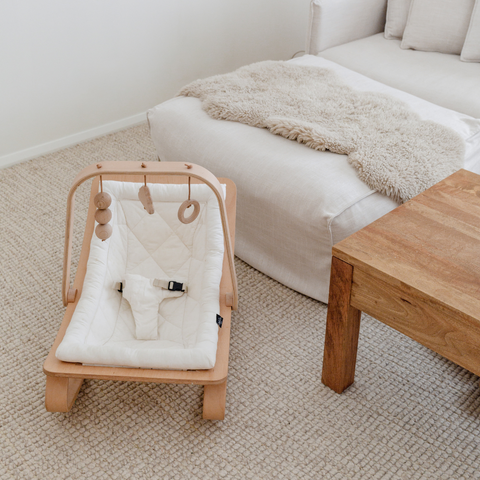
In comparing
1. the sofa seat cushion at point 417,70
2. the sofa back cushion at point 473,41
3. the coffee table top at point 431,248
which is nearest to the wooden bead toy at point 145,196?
the coffee table top at point 431,248

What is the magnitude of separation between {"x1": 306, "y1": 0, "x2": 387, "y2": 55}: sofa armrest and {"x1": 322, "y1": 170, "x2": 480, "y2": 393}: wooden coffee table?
1.14 metres

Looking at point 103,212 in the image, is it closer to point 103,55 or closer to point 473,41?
point 103,55

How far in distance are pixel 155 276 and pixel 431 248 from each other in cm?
65

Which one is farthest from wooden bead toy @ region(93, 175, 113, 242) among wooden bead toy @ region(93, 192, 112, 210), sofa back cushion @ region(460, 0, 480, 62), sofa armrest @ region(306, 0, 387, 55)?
sofa back cushion @ region(460, 0, 480, 62)

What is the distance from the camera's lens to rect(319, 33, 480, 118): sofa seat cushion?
1.75 metres

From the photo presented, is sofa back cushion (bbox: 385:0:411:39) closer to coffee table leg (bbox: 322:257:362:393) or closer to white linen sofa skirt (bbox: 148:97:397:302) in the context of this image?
white linen sofa skirt (bbox: 148:97:397:302)

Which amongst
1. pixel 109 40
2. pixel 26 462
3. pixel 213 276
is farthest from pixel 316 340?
pixel 109 40

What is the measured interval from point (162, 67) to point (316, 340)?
5.17ft

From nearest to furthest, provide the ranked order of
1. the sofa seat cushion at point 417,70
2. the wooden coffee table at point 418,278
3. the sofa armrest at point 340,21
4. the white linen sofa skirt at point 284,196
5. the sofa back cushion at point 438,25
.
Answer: the wooden coffee table at point 418,278, the white linen sofa skirt at point 284,196, the sofa seat cushion at point 417,70, the sofa back cushion at point 438,25, the sofa armrest at point 340,21

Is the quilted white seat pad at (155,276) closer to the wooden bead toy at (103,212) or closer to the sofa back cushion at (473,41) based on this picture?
the wooden bead toy at (103,212)

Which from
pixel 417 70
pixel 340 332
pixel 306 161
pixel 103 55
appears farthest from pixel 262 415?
pixel 103 55

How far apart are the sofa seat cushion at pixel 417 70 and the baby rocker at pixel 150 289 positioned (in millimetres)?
865

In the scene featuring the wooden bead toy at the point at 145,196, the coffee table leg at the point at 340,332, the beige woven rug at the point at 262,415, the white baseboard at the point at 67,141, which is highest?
the wooden bead toy at the point at 145,196

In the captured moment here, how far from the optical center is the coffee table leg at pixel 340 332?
102 cm
